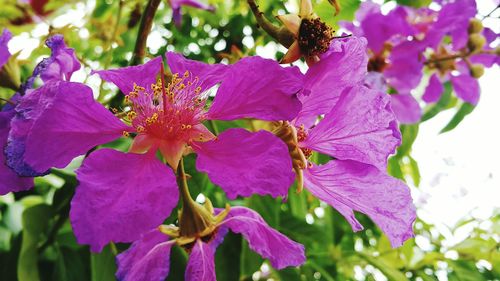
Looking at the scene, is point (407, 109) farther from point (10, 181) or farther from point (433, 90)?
point (10, 181)

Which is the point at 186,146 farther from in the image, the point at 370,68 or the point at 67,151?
the point at 370,68

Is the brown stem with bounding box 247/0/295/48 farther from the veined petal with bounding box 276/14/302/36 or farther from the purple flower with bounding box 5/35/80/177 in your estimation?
the purple flower with bounding box 5/35/80/177

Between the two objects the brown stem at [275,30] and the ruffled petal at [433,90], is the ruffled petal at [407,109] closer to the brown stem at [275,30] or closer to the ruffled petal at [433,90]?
the ruffled petal at [433,90]

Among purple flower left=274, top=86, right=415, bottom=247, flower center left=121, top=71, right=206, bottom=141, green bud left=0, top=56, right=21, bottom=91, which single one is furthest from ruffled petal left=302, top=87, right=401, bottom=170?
green bud left=0, top=56, right=21, bottom=91

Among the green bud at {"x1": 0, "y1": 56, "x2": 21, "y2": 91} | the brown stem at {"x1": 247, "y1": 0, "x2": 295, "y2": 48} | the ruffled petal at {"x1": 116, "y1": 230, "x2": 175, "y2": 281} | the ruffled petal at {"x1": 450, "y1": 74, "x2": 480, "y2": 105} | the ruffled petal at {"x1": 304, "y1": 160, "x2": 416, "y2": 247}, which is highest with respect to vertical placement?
the brown stem at {"x1": 247, "y1": 0, "x2": 295, "y2": 48}

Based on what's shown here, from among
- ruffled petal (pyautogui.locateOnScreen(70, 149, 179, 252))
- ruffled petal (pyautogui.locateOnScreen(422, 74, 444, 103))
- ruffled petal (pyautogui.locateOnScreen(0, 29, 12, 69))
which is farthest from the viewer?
ruffled petal (pyautogui.locateOnScreen(422, 74, 444, 103))

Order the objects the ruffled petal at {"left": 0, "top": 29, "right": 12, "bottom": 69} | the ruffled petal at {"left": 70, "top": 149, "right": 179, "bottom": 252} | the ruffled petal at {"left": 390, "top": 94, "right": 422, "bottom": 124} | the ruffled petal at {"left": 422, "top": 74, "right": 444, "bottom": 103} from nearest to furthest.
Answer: the ruffled petal at {"left": 70, "top": 149, "right": 179, "bottom": 252} → the ruffled petal at {"left": 0, "top": 29, "right": 12, "bottom": 69} → the ruffled petal at {"left": 390, "top": 94, "right": 422, "bottom": 124} → the ruffled petal at {"left": 422, "top": 74, "right": 444, "bottom": 103}
